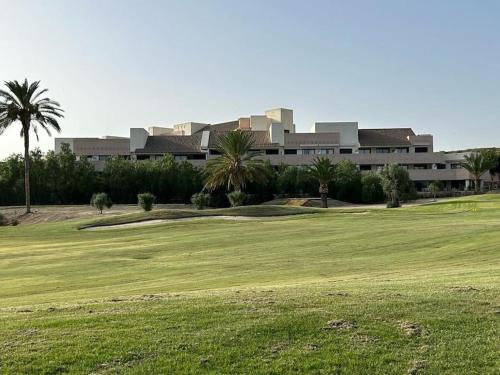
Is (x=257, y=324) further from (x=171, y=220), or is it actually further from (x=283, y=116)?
(x=283, y=116)

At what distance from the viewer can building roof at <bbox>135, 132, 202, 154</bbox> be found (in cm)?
10975

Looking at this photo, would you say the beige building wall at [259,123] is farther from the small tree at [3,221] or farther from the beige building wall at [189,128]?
the small tree at [3,221]

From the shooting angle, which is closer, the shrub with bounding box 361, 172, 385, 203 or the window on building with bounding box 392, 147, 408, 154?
the shrub with bounding box 361, 172, 385, 203

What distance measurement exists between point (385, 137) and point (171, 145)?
39.7 meters

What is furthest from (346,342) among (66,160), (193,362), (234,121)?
(234,121)

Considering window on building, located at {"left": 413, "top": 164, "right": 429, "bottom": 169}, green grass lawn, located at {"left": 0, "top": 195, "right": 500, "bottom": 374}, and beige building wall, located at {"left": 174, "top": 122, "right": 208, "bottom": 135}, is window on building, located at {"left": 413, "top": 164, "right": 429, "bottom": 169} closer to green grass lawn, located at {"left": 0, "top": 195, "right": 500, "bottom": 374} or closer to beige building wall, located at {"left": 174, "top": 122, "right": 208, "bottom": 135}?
beige building wall, located at {"left": 174, "top": 122, "right": 208, "bottom": 135}

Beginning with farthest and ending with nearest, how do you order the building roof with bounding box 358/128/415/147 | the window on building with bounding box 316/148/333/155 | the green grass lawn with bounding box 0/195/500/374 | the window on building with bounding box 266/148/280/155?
1. the building roof with bounding box 358/128/415/147
2. the window on building with bounding box 316/148/333/155
3. the window on building with bounding box 266/148/280/155
4. the green grass lawn with bounding box 0/195/500/374

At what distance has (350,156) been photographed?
347 ft

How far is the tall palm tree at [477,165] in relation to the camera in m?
97.1

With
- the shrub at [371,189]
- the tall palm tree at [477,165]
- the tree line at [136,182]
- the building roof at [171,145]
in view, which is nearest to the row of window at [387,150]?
the tall palm tree at [477,165]

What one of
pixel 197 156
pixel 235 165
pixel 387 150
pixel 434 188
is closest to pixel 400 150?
pixel 387 150

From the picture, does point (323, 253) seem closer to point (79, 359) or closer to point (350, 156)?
point (79, 359)

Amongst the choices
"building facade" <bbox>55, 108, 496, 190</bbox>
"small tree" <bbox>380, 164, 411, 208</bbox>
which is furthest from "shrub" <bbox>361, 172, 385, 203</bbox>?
"building facade" <bbox>55, 108, 496, 190</bbox>

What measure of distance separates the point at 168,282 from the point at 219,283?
185 cm
